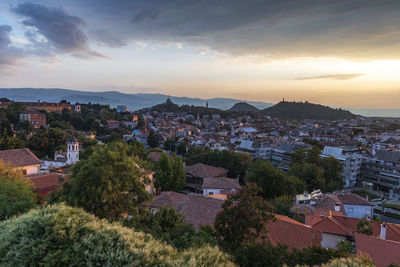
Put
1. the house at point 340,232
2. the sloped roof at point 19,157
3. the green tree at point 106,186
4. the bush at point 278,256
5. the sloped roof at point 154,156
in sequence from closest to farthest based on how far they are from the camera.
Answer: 1. the bush at point 278,256
2. the green tree at point 106,186
3. the house at point 340,232
4. the sloped roof at point 19,157
5. the sloped roof at point 154,156

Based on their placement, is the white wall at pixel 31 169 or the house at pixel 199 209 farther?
the white wall at pixel 31 169

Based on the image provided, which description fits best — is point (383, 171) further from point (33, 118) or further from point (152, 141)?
point (33, 118)

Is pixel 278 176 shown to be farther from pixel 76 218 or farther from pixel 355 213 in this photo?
pixel 76 218

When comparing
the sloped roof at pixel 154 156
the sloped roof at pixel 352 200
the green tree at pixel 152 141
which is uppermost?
the sloped roof at pixel 352 200

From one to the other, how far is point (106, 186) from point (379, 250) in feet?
33.5

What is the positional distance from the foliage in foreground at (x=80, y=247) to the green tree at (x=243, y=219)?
2720mm

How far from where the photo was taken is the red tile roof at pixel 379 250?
864 cm

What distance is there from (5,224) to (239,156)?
3178 cm

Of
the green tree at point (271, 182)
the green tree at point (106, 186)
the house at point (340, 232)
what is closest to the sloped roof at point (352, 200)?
the green tree at point (271, 182)

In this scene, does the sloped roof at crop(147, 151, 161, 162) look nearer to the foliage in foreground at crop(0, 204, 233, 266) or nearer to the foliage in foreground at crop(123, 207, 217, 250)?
the foliage in foreground at crop(123, 207, 217, 250)

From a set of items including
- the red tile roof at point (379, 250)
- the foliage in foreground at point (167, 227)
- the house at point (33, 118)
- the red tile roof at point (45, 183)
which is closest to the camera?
the foliage in foreground at point (167, 227)

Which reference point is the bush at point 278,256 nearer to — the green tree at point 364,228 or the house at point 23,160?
the green tree at point 364,228

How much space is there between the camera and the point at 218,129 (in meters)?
99.1

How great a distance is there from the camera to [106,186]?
1037 centimetres
